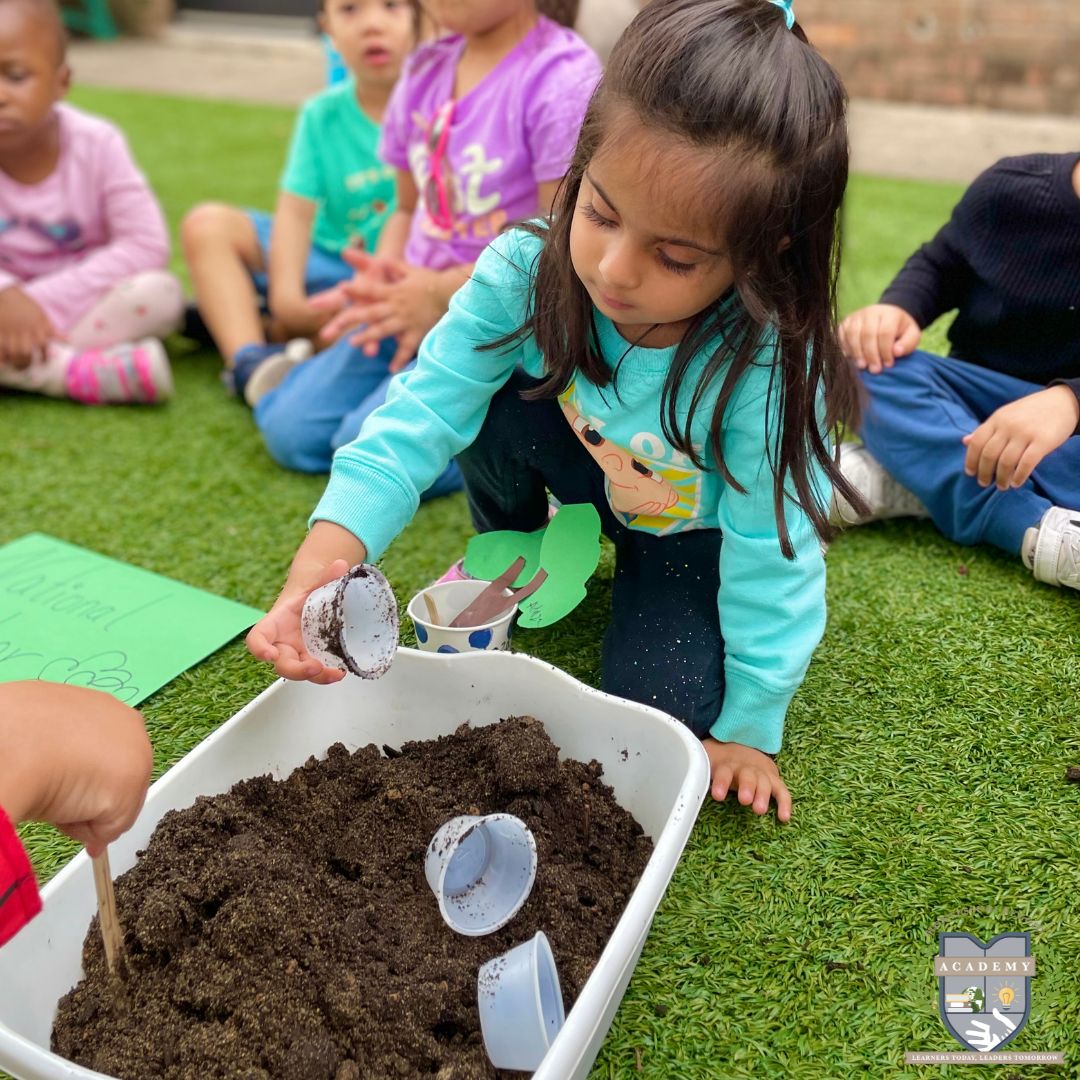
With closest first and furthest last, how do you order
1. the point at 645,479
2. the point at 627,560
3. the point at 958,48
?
the point at 645,479
the point at 627,560
the point at 958,48

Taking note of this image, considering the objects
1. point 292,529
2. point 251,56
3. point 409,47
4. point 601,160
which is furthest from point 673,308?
point 251,56

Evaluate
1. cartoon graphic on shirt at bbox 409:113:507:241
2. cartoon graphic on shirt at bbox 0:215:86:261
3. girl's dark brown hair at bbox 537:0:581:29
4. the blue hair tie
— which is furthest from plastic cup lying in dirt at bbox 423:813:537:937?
cartoon graphic on shirt at bbox 0:215:86:261

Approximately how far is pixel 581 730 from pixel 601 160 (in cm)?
53

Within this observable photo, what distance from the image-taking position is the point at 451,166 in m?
1.72

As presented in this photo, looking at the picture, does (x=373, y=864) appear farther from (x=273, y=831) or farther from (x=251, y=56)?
(x=251, y=56)

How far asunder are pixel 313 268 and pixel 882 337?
1257mm

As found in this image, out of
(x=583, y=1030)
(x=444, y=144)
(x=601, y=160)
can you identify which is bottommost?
(x=583, y=1030)

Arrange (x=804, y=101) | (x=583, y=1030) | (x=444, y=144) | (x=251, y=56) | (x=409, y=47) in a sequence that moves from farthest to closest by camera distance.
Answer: (x=251, y=56) < (x=409, y=47) < (x=444, y=144) < (x=804, y=101) < (x=583, y=1030)

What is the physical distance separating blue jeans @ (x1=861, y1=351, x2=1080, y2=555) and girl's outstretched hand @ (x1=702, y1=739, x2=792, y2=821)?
0.56 m

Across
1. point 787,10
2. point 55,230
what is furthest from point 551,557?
point 55,230

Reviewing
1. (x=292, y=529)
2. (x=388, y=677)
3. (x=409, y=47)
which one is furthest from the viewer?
(x=409, y=47)

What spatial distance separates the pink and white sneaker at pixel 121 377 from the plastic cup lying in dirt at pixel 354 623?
1.27 m

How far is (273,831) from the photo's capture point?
0.95 metres

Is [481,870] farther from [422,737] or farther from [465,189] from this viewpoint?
[465,189]
